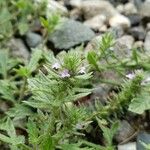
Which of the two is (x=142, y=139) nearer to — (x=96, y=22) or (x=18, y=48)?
(x=18, y=48)

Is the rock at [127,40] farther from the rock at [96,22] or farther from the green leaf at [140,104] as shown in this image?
the green leaf at [140,104]

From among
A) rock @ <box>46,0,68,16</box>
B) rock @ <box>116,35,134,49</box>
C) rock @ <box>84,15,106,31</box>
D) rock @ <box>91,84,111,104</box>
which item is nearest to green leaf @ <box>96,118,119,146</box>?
rock @ <box>91,84,111,104</box>

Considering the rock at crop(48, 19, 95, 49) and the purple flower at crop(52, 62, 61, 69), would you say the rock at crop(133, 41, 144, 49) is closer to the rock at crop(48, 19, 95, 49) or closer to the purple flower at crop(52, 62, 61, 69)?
the rock at crop(48, 19, 95, 49)

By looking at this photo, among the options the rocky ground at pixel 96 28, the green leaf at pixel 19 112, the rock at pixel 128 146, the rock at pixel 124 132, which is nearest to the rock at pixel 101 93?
the rocky ground at pixel 96 28

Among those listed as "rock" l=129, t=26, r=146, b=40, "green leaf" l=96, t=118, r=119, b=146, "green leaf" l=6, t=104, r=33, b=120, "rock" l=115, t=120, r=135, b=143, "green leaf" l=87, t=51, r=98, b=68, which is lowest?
"rock" l=115, t=120, r=135, b=143

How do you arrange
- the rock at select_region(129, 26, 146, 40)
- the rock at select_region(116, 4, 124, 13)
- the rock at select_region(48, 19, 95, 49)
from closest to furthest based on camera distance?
1. the rock at select_region(48, 19, 95, 49)
2. the rock at select_region(129, 26, 146, 40)
3. the rock at select_region(116, 4, 124, 13)

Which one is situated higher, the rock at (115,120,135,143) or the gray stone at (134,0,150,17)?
the gray stone at (134,0,150,17)
